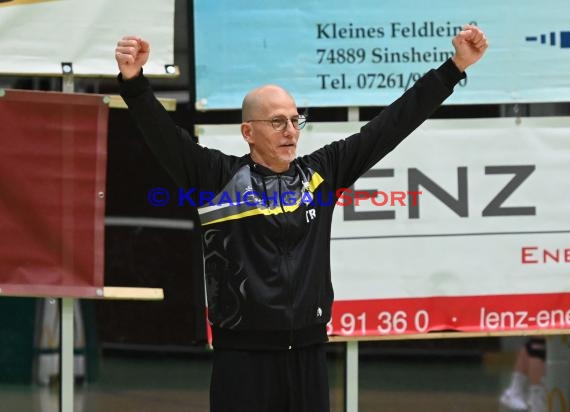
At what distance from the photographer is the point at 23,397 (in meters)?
5.41

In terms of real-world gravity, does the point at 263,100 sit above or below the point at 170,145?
above

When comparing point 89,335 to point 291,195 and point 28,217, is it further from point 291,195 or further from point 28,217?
point 291,195

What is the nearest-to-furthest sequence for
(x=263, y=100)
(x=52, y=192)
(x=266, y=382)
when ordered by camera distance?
(x=266, y=382) < (x=263, y=100) < (x=52, y=192)

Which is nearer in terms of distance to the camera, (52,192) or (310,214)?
(310,214)

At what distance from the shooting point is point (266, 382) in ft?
11.9

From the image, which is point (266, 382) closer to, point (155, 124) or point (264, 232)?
point (264, 232)

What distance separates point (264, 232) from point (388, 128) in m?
0.61

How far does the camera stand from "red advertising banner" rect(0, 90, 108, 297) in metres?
5.03

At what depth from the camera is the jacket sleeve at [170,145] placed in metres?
3.44

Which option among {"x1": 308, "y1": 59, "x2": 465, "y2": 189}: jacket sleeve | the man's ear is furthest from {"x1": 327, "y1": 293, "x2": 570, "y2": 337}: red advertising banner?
the man's ear

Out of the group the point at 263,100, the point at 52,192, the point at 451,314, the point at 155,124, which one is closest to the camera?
the point at 155,124

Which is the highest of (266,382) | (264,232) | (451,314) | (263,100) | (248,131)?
(263,100)

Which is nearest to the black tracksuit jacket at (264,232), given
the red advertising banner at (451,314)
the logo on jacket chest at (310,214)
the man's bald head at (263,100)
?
the logo on jacket chest at (310,214)

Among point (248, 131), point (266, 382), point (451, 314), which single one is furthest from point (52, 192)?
point (451, 314)
